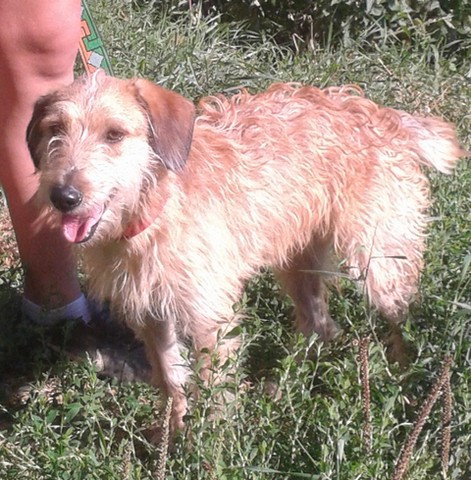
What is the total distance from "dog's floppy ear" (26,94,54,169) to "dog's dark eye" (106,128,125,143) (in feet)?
0.94

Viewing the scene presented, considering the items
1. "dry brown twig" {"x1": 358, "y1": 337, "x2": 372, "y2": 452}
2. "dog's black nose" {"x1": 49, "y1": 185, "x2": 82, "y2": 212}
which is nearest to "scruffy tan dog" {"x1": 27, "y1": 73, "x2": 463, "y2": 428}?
"dog's black nose" {"x1": 49, "y1": 185, "x2": 82, "y2": 212}

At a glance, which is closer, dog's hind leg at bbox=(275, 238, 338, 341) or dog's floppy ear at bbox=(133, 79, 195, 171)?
dog's floppy ear at bbox=(133, 79, 195, 171)

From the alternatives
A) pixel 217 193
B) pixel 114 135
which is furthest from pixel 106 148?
pixel 217 193

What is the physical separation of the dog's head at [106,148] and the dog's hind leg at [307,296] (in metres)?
1.17

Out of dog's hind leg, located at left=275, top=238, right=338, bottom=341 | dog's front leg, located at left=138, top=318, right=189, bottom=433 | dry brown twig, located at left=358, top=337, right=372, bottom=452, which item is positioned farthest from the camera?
dog's hind leg, located at left=275, top=238, right=338, bottom=341

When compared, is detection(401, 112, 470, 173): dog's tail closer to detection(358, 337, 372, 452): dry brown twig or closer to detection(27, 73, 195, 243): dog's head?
detection(27, 73, 195, 243): dog's head

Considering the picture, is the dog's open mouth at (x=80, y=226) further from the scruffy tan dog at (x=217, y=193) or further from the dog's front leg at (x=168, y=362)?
the dog's front leg at (x=168, y=362)

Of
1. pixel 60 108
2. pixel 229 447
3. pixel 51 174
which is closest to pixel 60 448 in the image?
pixel 229 447

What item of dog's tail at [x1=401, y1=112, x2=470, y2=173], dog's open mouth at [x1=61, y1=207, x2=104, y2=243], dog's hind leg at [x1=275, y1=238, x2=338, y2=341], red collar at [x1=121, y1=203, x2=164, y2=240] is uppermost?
dog's open mouth at [x1=61, y1=207, x2=104, y2=243]

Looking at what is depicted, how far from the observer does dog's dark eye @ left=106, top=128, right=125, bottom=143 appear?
10.3 feet

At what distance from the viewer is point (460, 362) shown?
3.32m

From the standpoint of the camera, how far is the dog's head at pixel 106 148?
2.98 m

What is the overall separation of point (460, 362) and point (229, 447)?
0.91m

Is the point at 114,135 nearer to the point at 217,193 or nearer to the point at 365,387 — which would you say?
the point at 217,193
